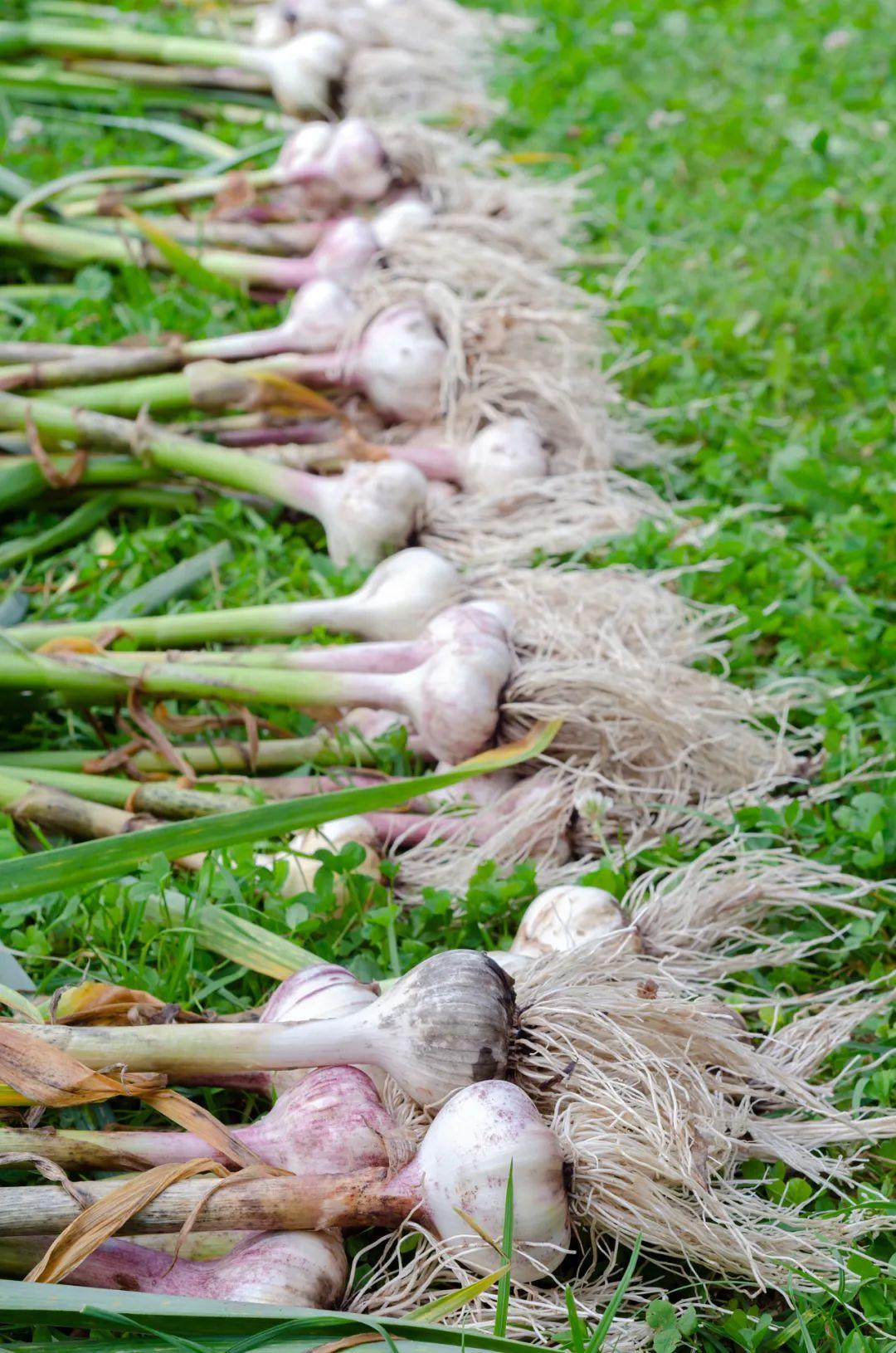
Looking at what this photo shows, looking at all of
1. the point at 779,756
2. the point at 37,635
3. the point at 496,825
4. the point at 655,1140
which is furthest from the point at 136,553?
the point at 655,1140

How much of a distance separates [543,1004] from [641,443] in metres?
1.63

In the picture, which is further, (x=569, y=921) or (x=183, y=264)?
(x=183, y=264)

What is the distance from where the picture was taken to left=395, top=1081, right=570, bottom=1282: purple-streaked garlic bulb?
113 centimetres

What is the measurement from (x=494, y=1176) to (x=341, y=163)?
2752 mm

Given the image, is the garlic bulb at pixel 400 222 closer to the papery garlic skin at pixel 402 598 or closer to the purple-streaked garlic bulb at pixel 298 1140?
the papery garlic skin at pixel 402 598

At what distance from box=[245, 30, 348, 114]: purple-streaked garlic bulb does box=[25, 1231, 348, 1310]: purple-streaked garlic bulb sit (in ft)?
11.3

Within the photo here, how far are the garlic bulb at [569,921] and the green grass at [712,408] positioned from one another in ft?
0.29

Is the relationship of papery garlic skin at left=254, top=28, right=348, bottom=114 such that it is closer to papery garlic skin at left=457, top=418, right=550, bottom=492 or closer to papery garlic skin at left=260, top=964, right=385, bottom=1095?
papery garlic skin at left=457, top=418, right=550, bottom=492

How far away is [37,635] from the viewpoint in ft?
6.59

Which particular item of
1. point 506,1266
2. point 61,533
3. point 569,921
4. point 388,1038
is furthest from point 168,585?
point 506,1266

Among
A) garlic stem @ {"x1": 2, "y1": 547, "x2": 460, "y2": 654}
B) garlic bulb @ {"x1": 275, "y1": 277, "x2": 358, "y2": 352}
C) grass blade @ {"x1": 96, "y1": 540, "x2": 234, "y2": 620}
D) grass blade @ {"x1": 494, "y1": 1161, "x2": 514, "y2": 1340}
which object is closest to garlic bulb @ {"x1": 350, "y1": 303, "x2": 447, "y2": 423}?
garlic bulb @ {"x1": 275, "y1": 277, "x2": 358, "y2": 352}

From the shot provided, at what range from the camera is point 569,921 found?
1.54 metres

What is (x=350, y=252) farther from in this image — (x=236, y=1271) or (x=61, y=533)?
(x=236, y=1271)

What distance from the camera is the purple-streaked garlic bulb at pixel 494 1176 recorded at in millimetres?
1134
